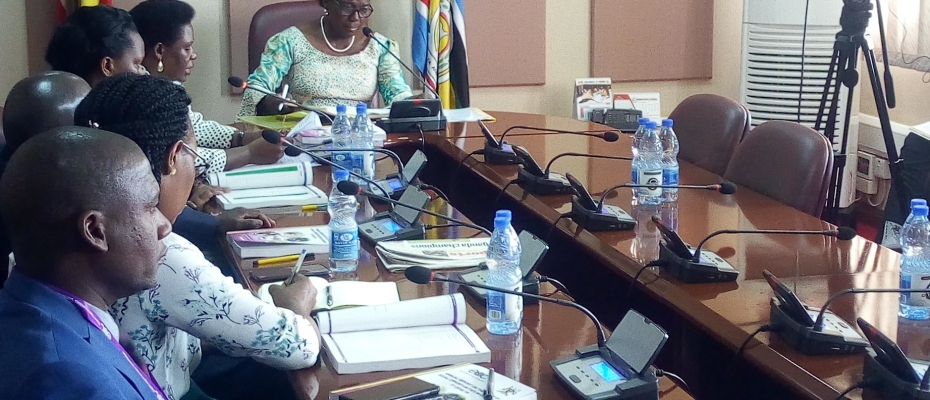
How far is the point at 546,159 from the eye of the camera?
114 inches

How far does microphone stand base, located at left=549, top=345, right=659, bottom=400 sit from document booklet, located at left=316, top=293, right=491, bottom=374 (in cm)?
13

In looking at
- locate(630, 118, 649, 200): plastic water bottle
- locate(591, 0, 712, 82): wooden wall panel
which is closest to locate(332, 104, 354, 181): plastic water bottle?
locate(630, 118, 649, 200): plastic water bottle

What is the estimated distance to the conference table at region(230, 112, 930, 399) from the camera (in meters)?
1.47

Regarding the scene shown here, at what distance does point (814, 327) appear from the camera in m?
1.50

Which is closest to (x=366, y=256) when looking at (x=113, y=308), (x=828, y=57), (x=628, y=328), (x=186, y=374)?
(x=186, y=374)

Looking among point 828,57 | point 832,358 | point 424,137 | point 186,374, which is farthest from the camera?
point 828,57

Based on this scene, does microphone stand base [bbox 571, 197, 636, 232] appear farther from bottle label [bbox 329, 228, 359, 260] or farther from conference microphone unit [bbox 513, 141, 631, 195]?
bottle label [bbox 329, 228, 359, 260]

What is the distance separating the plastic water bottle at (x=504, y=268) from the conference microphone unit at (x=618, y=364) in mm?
148

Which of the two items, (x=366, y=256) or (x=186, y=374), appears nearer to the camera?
(x=186, y=374)

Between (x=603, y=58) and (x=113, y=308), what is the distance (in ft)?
11.8

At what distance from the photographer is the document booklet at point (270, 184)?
2.47 m

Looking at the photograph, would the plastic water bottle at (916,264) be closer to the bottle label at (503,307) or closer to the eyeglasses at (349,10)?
the bottle label at (503,307)

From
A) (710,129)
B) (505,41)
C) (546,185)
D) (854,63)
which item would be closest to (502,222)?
(546,185)

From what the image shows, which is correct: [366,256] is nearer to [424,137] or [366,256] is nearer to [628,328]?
[628,328]
